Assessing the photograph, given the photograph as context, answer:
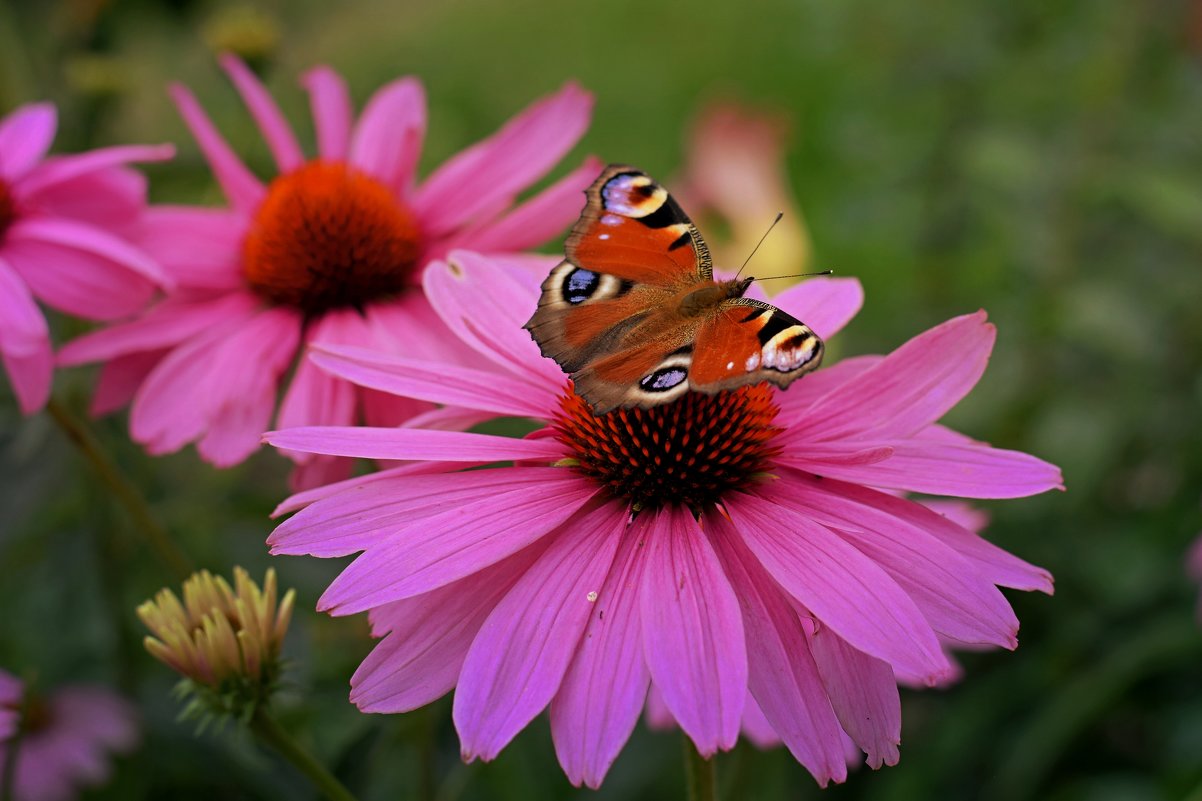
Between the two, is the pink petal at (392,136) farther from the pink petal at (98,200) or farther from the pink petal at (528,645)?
the pink petal at (528,645)

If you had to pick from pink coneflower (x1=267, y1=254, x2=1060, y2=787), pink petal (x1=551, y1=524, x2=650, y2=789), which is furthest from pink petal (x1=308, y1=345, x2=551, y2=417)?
pink petal (x1=551, y1=524, x2=650, y2=789)

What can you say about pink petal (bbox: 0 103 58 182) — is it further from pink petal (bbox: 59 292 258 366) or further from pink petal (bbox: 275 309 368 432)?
pink petal (bbox: 275 309 368 432)

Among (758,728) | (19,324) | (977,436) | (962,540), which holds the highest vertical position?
(19,324)

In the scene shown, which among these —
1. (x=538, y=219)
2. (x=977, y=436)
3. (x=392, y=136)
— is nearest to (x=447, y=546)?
(x=538, y=219)

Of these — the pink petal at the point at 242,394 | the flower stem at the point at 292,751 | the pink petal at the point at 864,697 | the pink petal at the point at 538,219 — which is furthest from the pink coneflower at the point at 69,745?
the pink petal at the point at 864,697

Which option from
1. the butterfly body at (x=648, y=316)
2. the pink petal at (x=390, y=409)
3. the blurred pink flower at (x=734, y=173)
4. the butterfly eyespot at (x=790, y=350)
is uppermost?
the butterfly eyespot at (x=790, y=350)

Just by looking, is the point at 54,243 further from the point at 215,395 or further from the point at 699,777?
the point at 699,777
